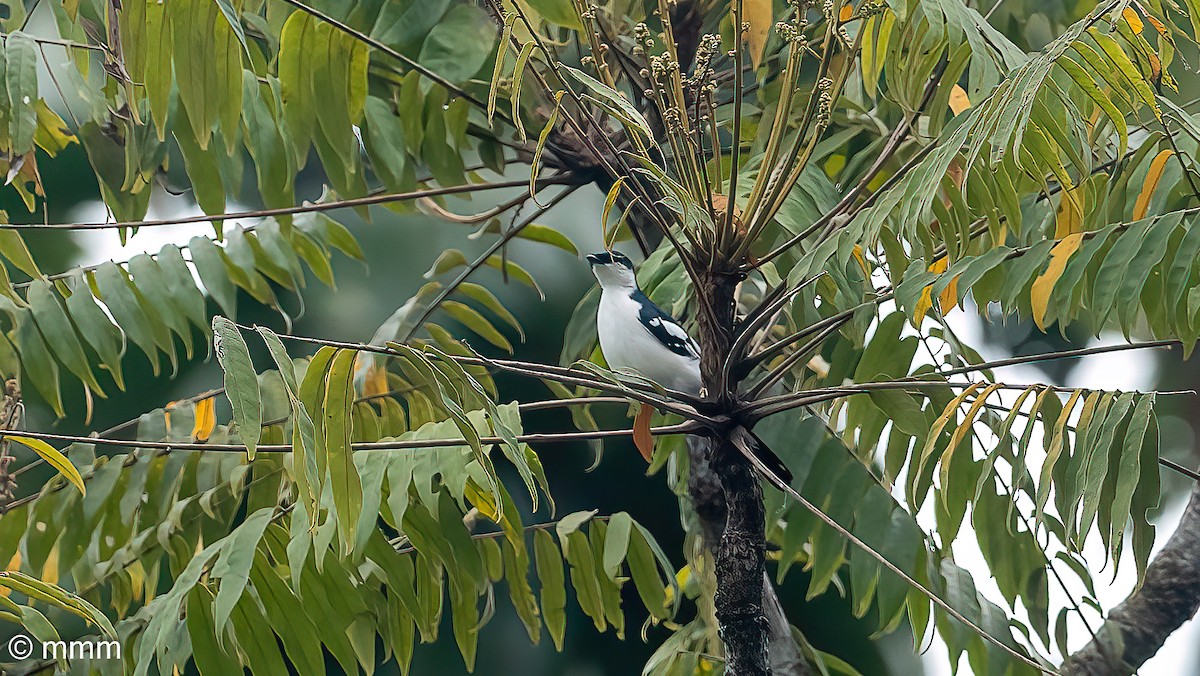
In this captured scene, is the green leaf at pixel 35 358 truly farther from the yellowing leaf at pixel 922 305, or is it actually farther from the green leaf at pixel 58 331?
the yellowing leaf at pixel 922 305

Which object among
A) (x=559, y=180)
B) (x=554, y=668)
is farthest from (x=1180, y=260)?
(x=554, y=668)

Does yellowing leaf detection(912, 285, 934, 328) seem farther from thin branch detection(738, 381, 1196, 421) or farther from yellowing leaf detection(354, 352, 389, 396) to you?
yellowing leaf detection(354, 352, 389, 396)

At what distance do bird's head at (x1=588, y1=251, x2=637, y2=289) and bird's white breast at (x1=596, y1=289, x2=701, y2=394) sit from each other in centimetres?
5

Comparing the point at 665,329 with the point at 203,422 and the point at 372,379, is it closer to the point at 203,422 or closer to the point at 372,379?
the point at 372,379

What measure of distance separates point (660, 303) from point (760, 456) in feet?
1.27

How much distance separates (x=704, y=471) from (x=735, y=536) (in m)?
0.53

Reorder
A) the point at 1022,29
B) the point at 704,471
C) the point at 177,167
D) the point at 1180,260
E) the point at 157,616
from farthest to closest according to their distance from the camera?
1. the point at 177,167
2. the point at 1022,29
3. the point at 704,471
4. the point at 157,616
5. the point at 1180,260

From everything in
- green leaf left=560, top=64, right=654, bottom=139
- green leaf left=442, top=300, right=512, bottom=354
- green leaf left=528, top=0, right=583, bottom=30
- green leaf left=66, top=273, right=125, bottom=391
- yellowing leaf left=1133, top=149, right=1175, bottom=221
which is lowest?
yellowing leaf left=1133, top=149, right=1175, bottom=221

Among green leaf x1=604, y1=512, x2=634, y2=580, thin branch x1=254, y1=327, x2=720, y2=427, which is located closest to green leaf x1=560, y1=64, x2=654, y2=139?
thin branch x1=254, y1=327, x2=720, y2=427

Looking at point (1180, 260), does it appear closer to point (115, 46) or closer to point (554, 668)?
point (115, 46)

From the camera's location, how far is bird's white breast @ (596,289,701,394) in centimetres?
307

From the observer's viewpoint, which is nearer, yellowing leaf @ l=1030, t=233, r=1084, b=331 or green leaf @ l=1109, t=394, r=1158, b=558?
green leaf @ l=1109, t=394, r=1158, b=558

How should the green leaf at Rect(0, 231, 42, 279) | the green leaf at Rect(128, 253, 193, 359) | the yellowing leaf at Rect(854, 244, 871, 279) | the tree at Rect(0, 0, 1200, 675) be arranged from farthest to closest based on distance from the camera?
the green leaf at Rect(128, 253, 193, 359)
the green leaf at Rect(0, 231, 42, 279)
the yellowing leaf at Rect(854, 244, 871, 279)
the tree at Rect(0, 0, 1200, 675)

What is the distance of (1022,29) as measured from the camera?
2725 millimetres
